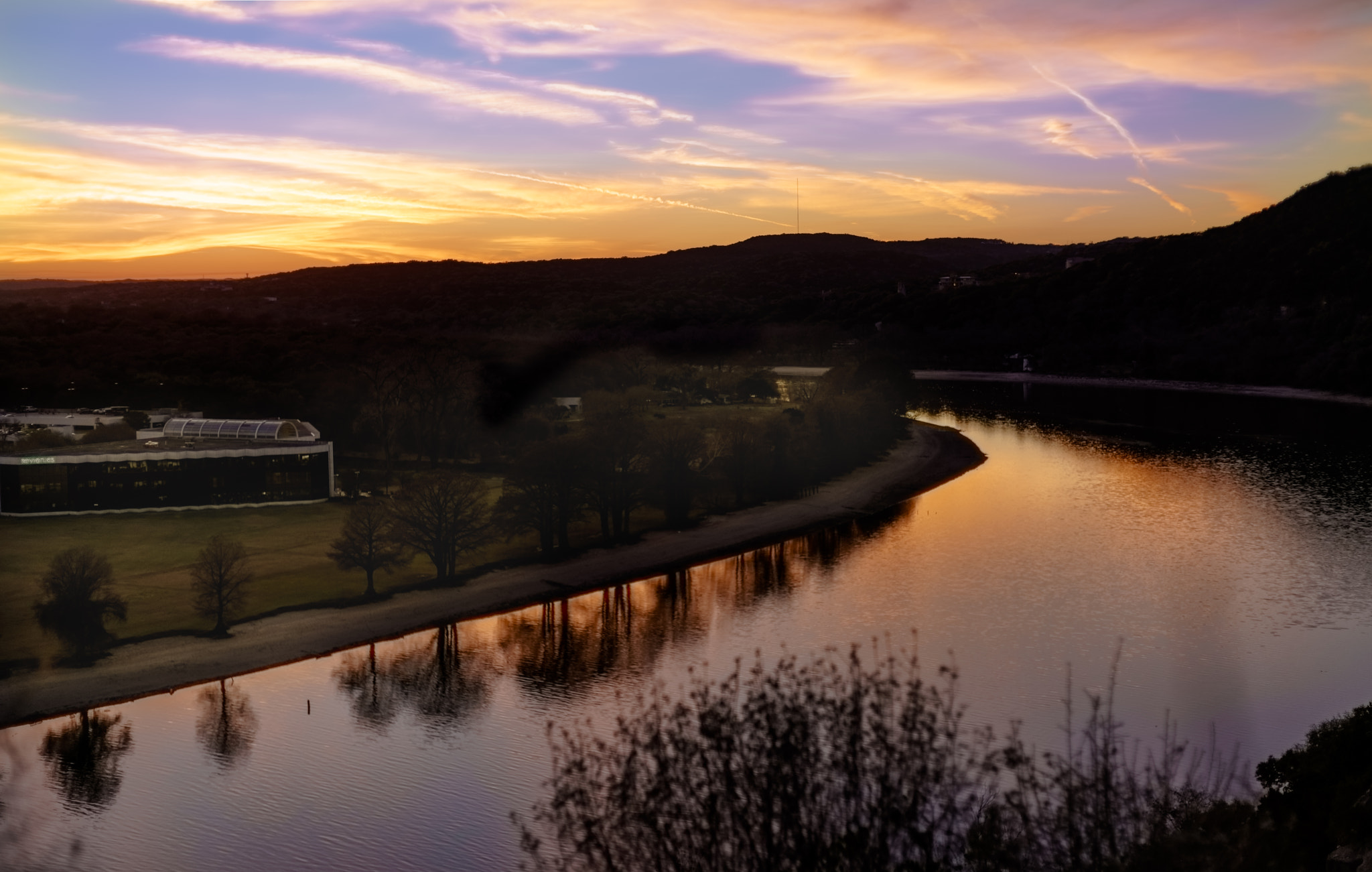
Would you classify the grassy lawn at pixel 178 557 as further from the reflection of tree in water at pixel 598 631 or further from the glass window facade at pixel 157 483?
the reflection of tree in water at pixel 598 631

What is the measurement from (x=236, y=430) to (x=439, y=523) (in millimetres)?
17604

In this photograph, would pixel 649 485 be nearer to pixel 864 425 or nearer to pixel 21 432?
pixel 864 425

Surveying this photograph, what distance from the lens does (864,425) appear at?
68.5m

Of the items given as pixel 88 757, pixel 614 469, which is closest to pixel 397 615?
pixel 88 757

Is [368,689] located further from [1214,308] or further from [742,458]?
[1214,308]

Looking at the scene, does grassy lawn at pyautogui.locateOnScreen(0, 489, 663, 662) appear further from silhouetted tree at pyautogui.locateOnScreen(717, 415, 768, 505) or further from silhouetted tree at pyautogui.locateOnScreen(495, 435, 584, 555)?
silhouetted tree at pyautogui.locateOnScreen(717, 415, 768, 505)

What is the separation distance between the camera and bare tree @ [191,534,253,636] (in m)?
31.6

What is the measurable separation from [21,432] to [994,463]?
53423 mm

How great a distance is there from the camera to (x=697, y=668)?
99.8 ft

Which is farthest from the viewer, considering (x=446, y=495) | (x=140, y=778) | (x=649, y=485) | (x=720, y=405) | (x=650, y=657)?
(x=720, y=405)

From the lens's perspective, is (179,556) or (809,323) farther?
(809,323)

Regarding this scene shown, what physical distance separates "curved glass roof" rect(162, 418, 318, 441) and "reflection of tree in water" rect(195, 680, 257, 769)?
23.2 metres

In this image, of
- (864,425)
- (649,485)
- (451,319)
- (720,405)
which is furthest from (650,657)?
(451,319)

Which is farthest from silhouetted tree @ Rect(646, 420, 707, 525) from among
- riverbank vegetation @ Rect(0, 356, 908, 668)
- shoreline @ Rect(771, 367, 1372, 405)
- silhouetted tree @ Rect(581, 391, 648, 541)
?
shoreline @ Rect(771, 367, 1372, 405)
